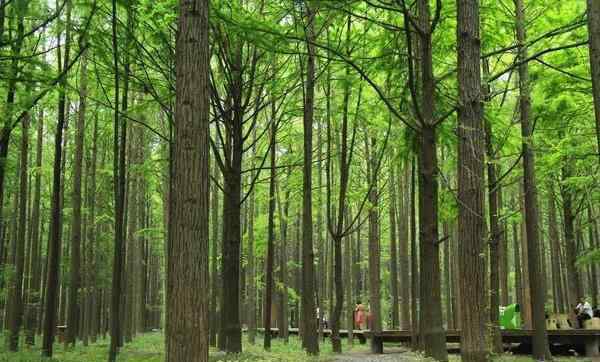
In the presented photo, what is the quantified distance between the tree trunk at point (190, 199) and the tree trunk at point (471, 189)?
10.4ft

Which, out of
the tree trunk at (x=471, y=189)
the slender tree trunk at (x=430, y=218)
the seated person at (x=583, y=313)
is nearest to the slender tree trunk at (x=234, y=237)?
the slender tree trunk at (x=430, y=218)

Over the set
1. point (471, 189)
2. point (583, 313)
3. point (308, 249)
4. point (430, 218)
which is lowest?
point (583, 313)

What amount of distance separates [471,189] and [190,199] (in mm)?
3427

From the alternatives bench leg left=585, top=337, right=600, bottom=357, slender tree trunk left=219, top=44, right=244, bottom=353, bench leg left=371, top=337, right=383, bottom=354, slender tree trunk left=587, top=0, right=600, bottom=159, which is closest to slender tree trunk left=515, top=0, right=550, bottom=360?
bench leg left=585, top=337, right=600, bottom=357

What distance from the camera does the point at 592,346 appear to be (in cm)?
1313

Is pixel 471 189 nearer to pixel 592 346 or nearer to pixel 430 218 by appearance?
pixel 430 218

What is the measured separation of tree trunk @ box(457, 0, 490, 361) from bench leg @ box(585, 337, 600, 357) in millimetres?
8493

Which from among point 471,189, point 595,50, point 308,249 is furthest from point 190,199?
point 308,249

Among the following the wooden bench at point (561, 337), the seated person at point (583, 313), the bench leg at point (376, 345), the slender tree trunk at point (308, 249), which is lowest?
the bench leg at point (376, 345)

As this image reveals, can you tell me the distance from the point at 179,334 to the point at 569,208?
16496 mm

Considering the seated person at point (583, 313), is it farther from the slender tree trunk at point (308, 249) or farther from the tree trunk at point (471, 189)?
the tree trunk at point (471, 189)

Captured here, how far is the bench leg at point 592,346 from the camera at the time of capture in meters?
13.1

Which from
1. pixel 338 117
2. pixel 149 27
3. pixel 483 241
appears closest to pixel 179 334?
pixel 483 241

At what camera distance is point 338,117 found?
52.4 ft
